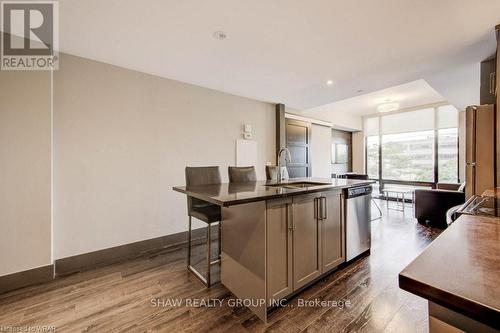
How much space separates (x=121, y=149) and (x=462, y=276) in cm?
327

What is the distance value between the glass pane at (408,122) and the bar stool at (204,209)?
6.40 meters

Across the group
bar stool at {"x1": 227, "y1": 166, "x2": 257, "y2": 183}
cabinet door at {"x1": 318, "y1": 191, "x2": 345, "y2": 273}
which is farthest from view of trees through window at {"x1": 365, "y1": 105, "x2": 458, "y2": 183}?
bar stool at {"x1": 227, "y1": 166, "x2": 257, "y2": 183}

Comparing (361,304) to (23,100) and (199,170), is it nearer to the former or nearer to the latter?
(199,170)

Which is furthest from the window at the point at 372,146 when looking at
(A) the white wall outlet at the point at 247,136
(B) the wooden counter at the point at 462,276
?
(B) the wooden counter at the point at 462,276

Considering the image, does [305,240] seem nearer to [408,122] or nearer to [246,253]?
[246,253]

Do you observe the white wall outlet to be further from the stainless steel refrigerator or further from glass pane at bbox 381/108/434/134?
glass pane at bbox 381/108/434/134

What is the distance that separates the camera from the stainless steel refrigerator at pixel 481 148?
92.5 inches

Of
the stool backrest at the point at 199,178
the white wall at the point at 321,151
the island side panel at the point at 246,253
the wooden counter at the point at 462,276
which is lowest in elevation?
the island side panel at the point at 246,253

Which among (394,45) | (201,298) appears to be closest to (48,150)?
(201,298)

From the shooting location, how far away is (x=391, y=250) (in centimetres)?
299

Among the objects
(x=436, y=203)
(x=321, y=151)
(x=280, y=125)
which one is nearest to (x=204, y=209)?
(x=280, y=125)

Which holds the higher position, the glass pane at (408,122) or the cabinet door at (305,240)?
the glass pane at (408,122)

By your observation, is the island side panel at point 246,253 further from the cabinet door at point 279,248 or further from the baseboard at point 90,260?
the baseboard at point 90,260

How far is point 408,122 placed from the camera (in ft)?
21.1
